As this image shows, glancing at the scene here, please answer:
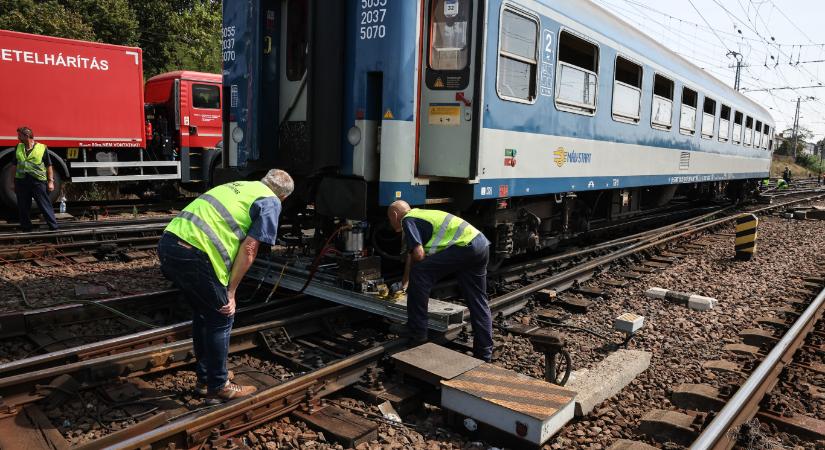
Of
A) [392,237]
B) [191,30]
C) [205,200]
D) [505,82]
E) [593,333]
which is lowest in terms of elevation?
[593,333]

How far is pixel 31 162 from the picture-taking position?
965 cm

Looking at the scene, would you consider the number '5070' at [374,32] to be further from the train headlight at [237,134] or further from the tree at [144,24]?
the tree at [144,24]

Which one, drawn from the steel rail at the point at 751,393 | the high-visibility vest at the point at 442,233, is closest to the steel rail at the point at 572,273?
the high-visibility vest at the point at 442,233

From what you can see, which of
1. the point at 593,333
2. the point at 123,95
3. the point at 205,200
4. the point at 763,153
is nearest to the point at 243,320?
the point at 205,200

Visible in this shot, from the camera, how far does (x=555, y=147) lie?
7.41 m

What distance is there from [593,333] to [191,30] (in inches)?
944

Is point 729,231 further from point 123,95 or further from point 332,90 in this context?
point 123,95

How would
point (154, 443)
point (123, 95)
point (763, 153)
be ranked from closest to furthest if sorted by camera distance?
1. point (154, 443)
2. point (123, 95)
3. point (763, 153)

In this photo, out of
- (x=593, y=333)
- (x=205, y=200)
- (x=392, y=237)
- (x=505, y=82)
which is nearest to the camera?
(x=205, y=200)

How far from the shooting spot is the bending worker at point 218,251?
3787 mm

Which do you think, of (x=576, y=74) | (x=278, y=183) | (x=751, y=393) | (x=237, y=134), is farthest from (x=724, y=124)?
(x=278, y=183)

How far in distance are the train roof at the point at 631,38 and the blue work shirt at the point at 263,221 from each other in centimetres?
433

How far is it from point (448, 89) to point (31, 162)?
7436 millimetres

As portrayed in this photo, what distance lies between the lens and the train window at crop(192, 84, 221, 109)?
15398 mm
